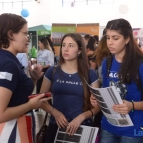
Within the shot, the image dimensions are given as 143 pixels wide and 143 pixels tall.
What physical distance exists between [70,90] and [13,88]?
562mm

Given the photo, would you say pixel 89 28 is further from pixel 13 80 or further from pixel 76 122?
pixel 13 80

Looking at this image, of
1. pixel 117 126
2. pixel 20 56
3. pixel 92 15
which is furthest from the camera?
pixel 92 15

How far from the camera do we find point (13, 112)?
115cm

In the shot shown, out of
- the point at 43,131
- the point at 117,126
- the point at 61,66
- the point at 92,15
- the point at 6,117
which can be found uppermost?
the point at 92,15

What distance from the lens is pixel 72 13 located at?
968cm

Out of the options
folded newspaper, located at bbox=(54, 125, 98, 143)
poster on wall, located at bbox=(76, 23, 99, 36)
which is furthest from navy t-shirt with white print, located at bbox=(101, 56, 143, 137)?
poster on wall, located at bbox=(76, 23, 99, 36)

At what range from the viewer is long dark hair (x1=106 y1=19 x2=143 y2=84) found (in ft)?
4.71

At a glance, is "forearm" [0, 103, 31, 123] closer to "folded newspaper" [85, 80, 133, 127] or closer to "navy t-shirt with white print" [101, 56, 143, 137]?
"folded newspaper" [85, 80, 133, 127]

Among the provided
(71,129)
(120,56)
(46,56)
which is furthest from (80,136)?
(46,56)

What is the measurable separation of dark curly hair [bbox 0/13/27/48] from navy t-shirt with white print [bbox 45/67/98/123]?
540mm

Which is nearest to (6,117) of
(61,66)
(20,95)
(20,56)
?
(20,95)

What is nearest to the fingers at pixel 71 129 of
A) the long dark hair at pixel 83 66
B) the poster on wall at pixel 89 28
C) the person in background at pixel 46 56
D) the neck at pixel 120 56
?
the long dark hair at pixel 83 66

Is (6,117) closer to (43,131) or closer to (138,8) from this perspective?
(43,131)

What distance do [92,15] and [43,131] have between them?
819 cm
